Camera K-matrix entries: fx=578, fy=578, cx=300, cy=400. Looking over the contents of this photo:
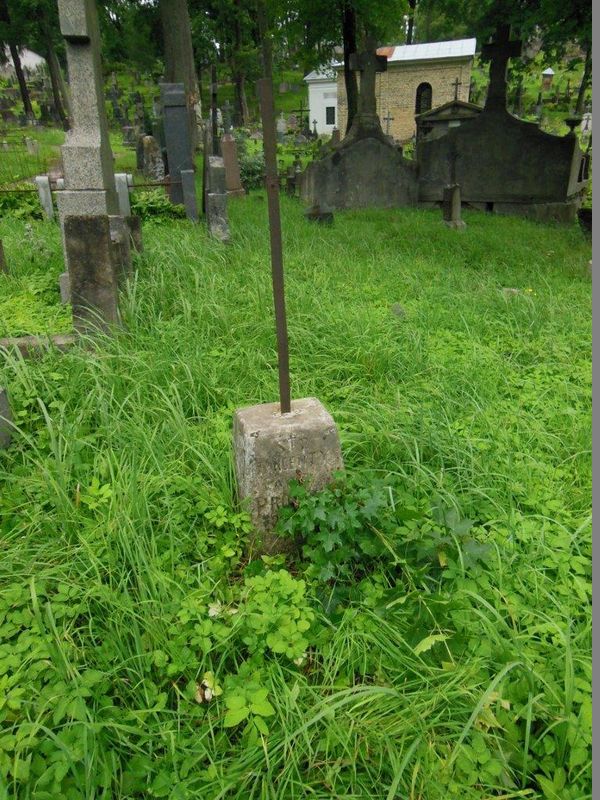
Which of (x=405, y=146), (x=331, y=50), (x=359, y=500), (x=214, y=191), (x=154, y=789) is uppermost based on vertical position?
(x=331, y=50)

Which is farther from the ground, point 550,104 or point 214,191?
point 550,104

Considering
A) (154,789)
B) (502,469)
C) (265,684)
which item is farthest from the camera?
(502,469)

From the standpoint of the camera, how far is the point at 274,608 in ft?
5.69

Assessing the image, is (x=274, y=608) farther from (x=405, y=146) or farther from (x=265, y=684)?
(x=405, y=146)

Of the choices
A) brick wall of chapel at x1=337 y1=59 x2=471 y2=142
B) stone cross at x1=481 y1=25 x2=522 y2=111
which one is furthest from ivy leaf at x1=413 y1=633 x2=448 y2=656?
brick wall of chapel at x1=337 y1=59 x2=471 y2=142

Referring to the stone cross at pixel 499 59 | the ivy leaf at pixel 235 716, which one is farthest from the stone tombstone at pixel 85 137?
the stone cross at pixel 499 59

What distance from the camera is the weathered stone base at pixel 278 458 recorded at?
2.05m

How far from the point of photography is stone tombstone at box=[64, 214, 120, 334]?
3598 millimetres

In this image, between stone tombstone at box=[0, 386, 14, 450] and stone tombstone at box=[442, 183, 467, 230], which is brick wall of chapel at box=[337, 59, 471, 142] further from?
stone tombstone at box=[0, 386, 14, 450]

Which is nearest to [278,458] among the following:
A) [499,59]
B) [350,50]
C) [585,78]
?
[499,59]

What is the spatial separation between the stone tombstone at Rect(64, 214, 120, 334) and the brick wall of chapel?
30397 mm

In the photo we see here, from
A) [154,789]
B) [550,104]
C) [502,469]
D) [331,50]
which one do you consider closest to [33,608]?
[154,789]

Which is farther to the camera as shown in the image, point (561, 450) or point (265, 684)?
point (561, 450)

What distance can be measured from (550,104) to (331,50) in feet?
74.3
